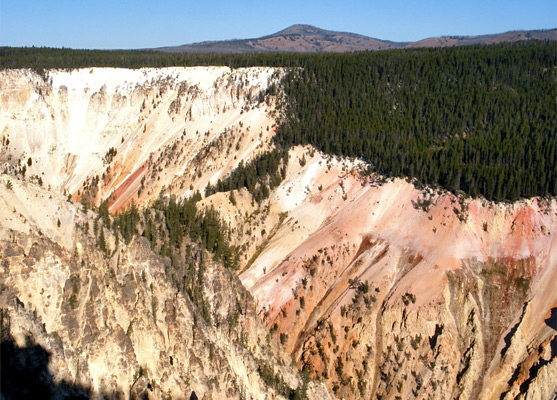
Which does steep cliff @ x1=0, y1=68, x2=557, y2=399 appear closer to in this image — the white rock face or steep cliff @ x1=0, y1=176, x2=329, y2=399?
steep cliff @ x1=0, y1=176, x2=329, y2=399

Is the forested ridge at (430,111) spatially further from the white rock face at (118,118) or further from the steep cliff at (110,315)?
the steep cliff at (110,315)

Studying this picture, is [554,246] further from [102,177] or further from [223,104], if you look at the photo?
[102,177]

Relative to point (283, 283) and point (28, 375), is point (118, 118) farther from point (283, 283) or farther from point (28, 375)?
point (28, 375)

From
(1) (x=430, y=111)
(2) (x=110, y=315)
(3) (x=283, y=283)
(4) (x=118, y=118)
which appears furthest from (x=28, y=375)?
(4) (x=118, y=118)

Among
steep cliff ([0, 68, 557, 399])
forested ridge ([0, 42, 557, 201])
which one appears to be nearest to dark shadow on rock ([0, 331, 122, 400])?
steep cliff ([0, 68, 557, 399])

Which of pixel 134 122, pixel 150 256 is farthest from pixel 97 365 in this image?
pixel 134 122
